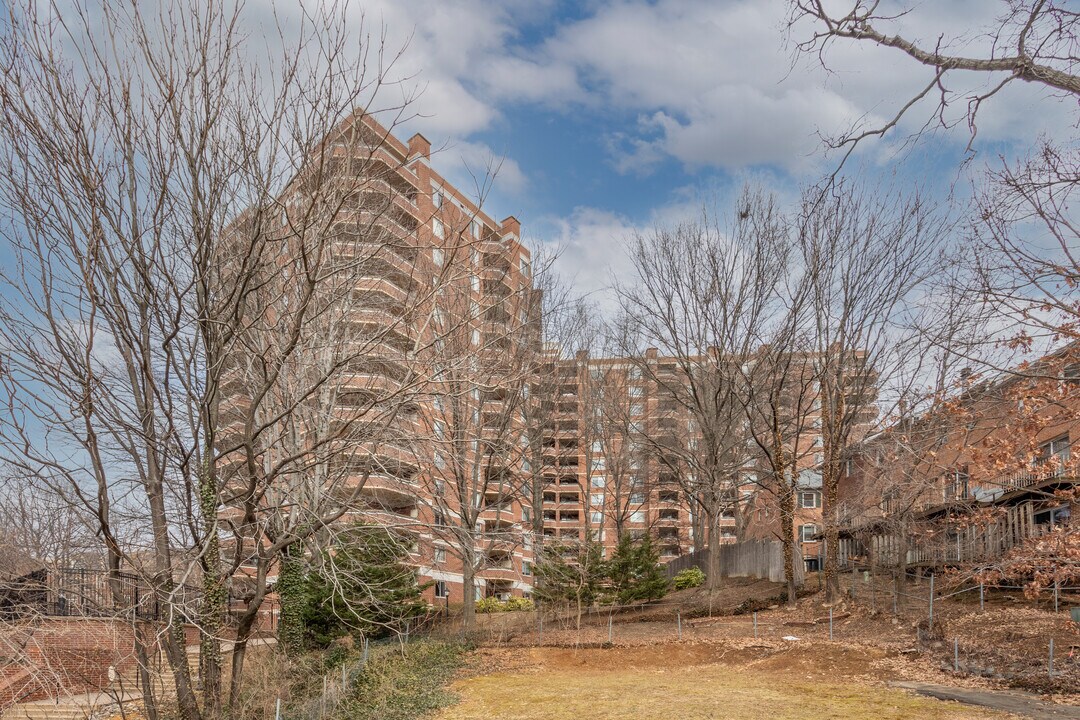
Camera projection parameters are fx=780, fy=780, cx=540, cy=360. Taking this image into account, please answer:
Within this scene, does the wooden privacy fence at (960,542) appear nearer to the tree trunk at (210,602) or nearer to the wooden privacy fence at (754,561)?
the wooden privacy fence at (754,561)

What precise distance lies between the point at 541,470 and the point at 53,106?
72.5 feet

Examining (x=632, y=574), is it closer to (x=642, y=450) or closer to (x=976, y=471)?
(x=642, y=450)

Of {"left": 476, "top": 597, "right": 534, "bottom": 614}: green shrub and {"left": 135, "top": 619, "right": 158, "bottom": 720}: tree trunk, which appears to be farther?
{"left": 476, "top": 597, "right": 534, "bottom": 614}: green shrub

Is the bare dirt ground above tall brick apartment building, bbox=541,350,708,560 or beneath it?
beneath

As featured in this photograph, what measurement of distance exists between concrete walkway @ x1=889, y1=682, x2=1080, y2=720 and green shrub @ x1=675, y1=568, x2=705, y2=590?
18280 millimetres

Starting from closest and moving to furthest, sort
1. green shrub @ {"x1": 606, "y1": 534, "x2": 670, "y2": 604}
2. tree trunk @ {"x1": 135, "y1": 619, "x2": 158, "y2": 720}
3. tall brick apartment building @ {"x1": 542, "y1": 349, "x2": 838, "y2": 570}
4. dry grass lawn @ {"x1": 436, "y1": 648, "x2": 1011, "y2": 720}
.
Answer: tree trunk @ {"x1": 135, "y1": 619, "x2": 158, "y2": 720} < dry grass lawn @ {"x1": 436, "y1": 648, "x2": 1011, "y2": 720} < green shrub @ {"x1": 606, "y1": 534, "x2": 670, "y2": 604} < tall brick apartment building @ {"x1": 542, "y1": 349, "x2": 838, "y2": 570}

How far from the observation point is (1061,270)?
34.5ft

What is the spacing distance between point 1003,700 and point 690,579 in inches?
808

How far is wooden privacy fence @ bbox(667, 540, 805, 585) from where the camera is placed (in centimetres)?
2884

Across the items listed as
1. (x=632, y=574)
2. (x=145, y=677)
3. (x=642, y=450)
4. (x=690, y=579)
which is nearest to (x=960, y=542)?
(x=632, y=574)

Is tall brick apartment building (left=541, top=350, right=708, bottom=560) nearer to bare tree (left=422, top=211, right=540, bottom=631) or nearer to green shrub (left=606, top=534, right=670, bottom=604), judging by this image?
green shrub (left=606, top=534, right=670, bottom=604)

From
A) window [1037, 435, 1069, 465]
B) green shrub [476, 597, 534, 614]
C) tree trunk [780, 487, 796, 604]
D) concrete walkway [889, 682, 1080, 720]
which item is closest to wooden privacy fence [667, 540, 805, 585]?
tree trunk [780, 487, 796, 604]

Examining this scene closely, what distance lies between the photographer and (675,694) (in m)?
14.9

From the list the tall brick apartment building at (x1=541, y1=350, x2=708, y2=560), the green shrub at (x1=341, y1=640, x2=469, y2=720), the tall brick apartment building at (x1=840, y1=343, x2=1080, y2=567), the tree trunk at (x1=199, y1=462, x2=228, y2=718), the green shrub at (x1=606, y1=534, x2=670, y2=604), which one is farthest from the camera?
the tall brick apartment building at (x1=541, y1=350, x2=708, y2=560)
